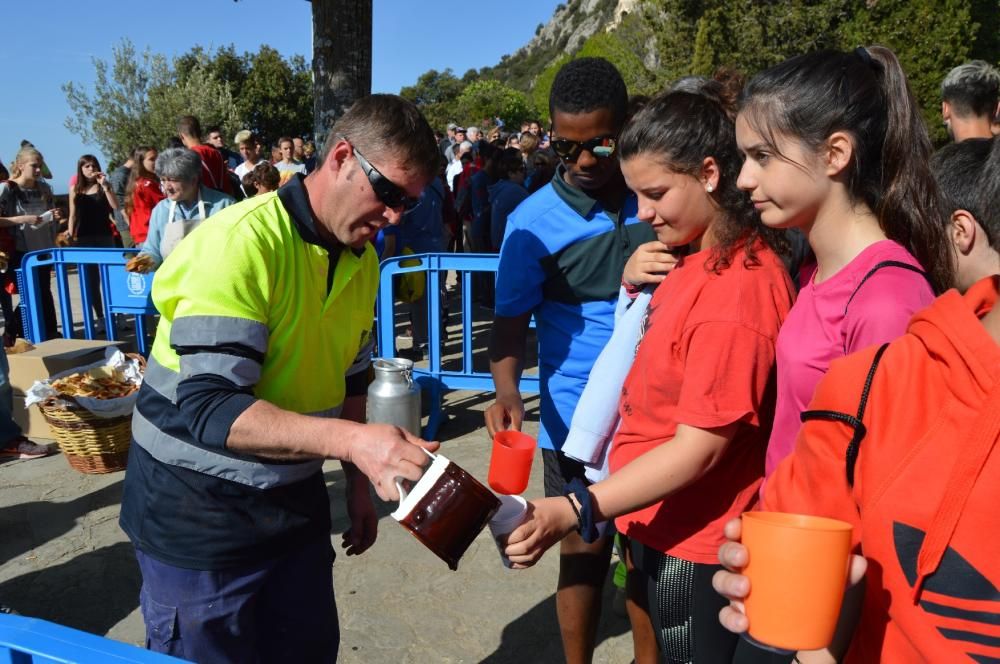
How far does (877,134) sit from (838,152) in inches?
3.7

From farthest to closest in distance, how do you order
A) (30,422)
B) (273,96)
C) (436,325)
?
(273,96) → (436,325) → (30,422)

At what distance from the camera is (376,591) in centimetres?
365

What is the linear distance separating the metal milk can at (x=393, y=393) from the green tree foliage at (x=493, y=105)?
171 feet

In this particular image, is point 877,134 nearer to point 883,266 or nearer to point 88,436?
point 883,266

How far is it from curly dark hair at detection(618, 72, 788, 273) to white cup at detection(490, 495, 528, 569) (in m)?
0.73

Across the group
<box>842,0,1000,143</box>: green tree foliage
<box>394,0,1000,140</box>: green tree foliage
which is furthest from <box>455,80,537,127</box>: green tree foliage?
<box>842,0,1000,143</box>: green tree foliage

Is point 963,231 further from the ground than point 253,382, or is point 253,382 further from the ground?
point 963,231

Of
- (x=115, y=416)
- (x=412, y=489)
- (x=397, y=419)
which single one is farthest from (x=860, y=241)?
(x=115, y=416)

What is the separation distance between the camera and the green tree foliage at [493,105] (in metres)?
57.2

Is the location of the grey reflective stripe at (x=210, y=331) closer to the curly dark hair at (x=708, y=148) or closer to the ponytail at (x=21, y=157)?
the curly dark hair at (x=708, y=148)

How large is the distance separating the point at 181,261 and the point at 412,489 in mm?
805

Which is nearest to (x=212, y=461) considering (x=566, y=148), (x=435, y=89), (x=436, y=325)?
(x=566, y=148)

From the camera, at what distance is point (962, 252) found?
59.7 inches

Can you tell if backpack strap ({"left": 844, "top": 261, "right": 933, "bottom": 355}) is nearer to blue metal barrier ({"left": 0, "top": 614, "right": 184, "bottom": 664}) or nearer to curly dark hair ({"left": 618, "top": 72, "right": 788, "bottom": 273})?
curly dark hair ({"left": 618, "top": 72, "right": 788, "bottom": 273})
